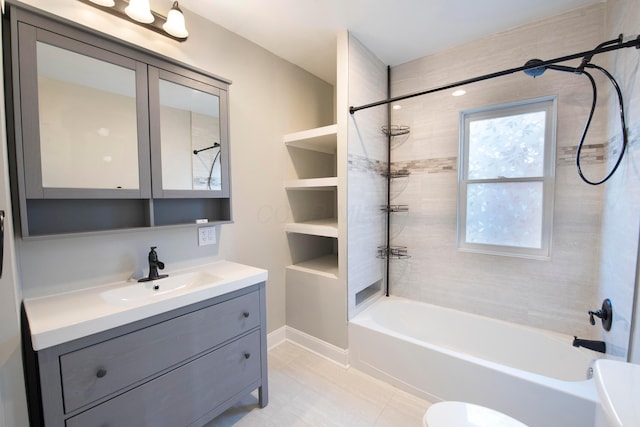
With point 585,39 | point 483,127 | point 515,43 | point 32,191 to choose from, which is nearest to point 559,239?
point 483,127

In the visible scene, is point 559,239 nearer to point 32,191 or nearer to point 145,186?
point 145,186

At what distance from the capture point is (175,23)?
1545 mm

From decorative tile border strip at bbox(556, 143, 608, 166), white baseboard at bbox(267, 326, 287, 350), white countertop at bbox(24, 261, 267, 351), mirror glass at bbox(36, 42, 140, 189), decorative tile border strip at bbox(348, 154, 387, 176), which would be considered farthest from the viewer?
white baseboard at bbox(267, 326, 287, 350)

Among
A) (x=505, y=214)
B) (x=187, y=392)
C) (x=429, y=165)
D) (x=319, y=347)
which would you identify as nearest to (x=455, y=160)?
(x=429, y=165)

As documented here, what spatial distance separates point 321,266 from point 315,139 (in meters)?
1.20

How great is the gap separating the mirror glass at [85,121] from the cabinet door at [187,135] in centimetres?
11

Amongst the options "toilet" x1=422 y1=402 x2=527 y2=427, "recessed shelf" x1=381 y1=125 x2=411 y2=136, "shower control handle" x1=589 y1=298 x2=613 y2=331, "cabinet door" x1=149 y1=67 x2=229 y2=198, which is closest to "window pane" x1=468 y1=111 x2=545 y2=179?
"recessed shelf" x1=381 y1=125 x2=411 y2=136

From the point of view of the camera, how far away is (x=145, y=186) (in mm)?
1439

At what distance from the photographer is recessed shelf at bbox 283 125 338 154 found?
6.97 ft

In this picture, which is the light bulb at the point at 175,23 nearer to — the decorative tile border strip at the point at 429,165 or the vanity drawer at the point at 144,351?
the vanity drawer at the point at 144,351

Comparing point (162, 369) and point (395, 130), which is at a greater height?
point (395, 130)

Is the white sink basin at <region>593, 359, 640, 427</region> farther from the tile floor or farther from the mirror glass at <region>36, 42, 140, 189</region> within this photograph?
the mirror glass at <region>36, 42, 140, 189</region>

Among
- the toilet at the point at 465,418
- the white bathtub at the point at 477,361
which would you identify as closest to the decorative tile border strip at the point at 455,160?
the white bathtub at the point at 477,361

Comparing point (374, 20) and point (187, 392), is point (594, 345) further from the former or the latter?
point (374, 20)
